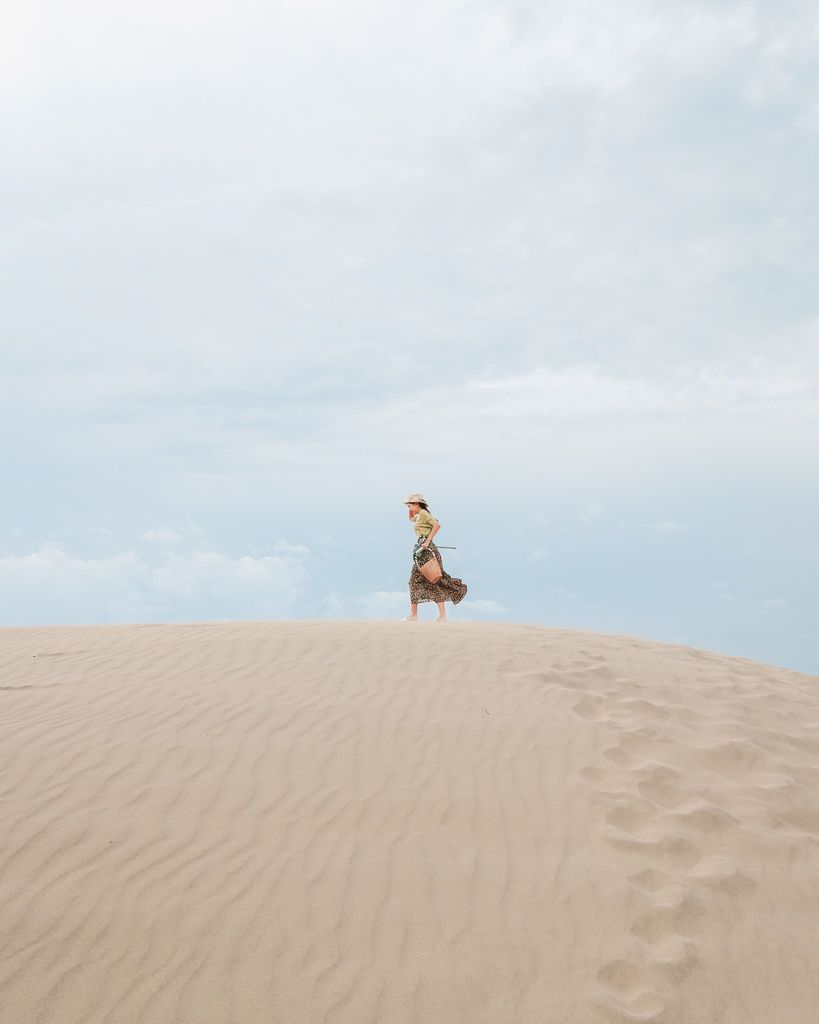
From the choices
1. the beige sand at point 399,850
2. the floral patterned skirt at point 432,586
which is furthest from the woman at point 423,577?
the beige sand at point 399,850

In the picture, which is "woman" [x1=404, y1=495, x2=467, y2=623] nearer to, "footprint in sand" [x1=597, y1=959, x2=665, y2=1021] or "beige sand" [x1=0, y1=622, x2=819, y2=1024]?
"beige sand" [x1=0, y1=622, x2=819, y2=1024]

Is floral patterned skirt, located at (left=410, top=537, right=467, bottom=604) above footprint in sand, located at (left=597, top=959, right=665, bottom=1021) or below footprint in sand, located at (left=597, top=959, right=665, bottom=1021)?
above

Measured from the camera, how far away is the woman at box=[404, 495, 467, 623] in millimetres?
13672

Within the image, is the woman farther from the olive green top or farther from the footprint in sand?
the footprint in sand

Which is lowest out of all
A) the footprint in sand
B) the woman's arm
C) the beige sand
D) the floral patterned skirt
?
the footprint in sand

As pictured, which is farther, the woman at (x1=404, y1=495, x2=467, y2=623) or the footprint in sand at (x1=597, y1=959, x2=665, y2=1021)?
the woman at (x1=404, y1=495, x2=467, y2=623)

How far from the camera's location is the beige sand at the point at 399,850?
4.31 meters

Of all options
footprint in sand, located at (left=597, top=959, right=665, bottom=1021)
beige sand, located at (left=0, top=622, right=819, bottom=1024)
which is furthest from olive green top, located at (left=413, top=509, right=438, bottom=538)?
footprint in sand, located at (left=597, top=959, right=665, bottom=1021)

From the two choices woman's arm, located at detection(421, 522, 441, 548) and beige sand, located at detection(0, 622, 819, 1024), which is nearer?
beige sand, located at detection(0, 622, 819, 1024)

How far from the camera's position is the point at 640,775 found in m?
6.62


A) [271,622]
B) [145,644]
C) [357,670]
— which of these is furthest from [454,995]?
[271,622]

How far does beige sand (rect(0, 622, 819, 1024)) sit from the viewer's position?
4.31m

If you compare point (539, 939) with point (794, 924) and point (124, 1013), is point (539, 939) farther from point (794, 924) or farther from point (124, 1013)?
point (124, 1013)

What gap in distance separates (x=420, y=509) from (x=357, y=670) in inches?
207
